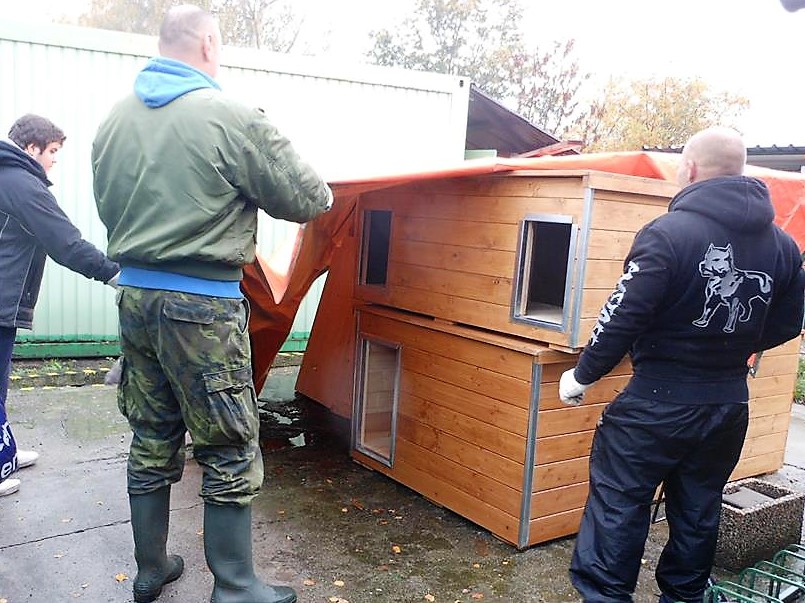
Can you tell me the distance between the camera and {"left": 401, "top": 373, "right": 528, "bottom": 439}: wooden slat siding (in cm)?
321

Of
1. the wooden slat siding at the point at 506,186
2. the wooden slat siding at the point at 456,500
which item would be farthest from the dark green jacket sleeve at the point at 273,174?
the wooden slat siding at the point at 456,500

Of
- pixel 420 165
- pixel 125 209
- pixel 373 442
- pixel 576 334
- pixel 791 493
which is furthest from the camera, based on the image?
pixel 373 442

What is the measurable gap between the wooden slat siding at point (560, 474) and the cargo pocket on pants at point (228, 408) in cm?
141

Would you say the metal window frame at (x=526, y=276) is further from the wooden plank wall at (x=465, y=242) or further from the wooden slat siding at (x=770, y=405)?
the wooden slat siding at (x=770, y=405)

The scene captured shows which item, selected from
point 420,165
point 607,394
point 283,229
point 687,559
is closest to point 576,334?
point 607,394

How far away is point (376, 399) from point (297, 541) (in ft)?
4.33

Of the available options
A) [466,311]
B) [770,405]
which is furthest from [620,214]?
[770,405]

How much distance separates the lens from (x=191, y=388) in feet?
7.79

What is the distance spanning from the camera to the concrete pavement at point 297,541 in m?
2.87

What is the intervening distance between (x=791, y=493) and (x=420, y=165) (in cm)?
237

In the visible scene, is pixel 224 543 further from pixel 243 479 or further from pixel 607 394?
pixel 607 394

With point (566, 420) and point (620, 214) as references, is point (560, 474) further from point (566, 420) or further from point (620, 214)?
point (620, 214)

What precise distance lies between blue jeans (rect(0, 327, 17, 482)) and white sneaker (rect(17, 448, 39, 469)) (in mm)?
356

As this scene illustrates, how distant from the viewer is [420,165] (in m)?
3.64
